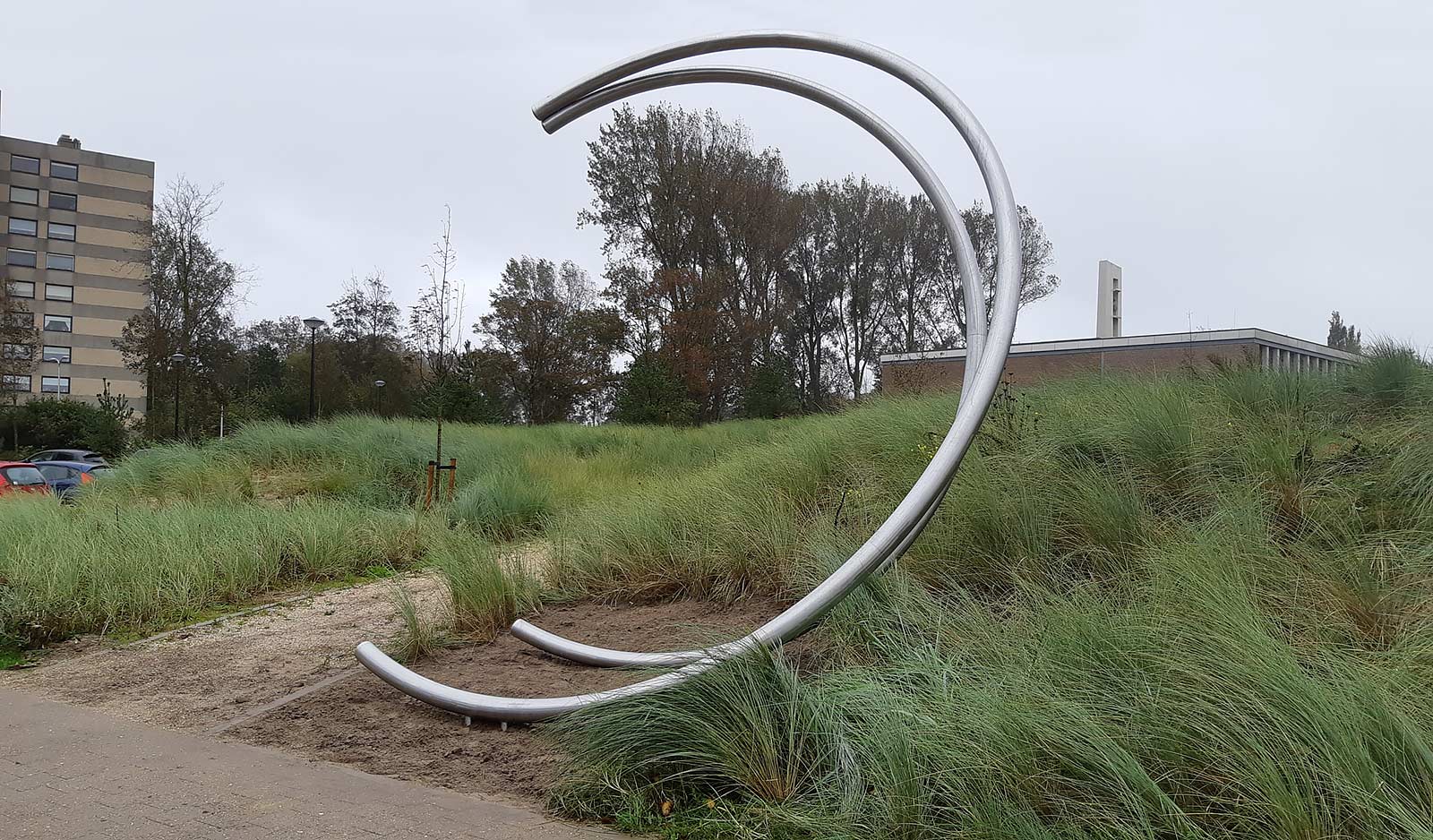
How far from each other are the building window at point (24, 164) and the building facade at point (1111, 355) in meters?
59.2

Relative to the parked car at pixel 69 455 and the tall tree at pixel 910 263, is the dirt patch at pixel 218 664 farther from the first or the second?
the tall tree at pixel 910 263

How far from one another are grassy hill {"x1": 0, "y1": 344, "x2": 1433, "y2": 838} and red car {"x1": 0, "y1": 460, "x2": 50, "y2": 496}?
4935 millimetres

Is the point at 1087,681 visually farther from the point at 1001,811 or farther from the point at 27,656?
the point at 27,656

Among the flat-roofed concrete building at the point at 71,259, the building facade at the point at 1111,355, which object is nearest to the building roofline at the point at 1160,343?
the building facade at the point at 1111,355

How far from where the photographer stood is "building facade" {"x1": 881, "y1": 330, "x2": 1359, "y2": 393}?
1789 centimetres

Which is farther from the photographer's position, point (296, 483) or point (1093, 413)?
point (296, 483)

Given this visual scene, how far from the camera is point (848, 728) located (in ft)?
12.0

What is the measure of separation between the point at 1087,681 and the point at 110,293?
70.4m

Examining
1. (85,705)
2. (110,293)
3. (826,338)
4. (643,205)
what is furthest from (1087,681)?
(110,293)

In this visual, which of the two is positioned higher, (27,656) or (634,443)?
(634,443)

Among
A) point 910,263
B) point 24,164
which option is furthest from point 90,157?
point 910,263

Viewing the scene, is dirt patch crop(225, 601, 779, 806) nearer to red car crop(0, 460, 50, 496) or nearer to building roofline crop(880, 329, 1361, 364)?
red car crop(0, 460, 50, 496)

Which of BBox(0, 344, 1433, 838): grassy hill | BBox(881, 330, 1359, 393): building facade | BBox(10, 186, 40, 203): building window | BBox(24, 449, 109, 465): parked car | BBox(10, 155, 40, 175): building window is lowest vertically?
BBox(24, 449, 109, 465): parked car

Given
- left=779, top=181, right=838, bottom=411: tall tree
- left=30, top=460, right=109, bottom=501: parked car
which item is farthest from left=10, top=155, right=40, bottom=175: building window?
left=30, top=460, right=109, bottom=501: parked car
